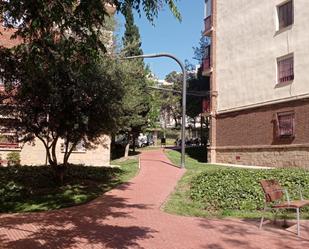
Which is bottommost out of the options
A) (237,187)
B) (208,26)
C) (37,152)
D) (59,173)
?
(237,187)

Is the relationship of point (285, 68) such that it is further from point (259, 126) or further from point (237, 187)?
point (237, 187)

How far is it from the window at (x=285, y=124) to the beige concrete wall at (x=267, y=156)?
2.22 ft

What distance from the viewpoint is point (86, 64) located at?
7.40 m

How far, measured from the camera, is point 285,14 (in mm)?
23750

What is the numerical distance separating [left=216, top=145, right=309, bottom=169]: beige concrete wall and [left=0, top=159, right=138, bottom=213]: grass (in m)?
6.87

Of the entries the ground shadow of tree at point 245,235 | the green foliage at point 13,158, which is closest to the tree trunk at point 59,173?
the ground shadow of tree at point 245,235

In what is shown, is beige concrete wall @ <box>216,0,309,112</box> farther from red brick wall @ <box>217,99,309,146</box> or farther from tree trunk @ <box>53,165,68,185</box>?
tree trunk @ <box>53,165,68,185</box>

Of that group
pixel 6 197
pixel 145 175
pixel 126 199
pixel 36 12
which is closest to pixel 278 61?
pixel 145 175

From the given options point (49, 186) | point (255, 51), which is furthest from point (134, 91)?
point (255, 51)

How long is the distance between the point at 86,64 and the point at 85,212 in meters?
5.39

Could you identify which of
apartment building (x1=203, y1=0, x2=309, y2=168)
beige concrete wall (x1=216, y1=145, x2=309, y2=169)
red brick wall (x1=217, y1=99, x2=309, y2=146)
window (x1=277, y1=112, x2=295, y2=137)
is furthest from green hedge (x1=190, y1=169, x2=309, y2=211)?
window (x1=277, y1=112, x2=295, y2=137)

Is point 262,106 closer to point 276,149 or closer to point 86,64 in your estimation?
point 276,149

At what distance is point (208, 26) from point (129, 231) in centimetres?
2260

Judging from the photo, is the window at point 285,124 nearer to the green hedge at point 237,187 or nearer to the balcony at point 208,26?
the green hedge at point 237,187
